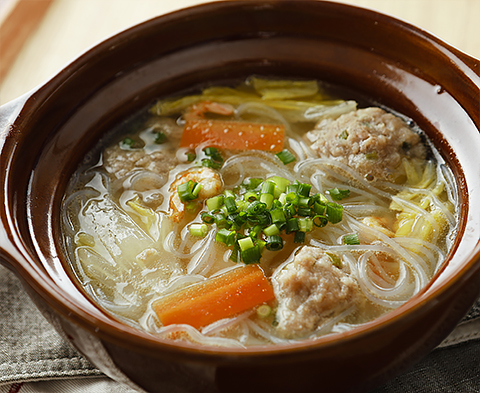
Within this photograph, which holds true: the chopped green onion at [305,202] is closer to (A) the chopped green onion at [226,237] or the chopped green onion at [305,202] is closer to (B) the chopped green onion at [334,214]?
(B) the chopped green onion at [334,214]

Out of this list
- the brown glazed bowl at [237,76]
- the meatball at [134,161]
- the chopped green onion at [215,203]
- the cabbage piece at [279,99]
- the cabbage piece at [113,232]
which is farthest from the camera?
the cabbage piece at [279,99]

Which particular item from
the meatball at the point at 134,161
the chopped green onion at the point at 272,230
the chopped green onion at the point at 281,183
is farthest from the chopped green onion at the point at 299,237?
the meatball at the point at 134,161

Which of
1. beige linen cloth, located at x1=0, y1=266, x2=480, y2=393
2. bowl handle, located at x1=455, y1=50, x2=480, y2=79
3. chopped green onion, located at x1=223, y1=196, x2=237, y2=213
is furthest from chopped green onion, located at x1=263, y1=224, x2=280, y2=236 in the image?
bowl handle, located at x1=455, y1=50, x2=480, y2=79

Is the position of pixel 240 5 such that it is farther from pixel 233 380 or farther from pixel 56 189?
pixel 233 380

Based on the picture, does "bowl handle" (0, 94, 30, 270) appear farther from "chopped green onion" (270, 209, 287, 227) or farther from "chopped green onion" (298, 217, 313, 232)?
"chopped green onion" (298, 217, 313, 232)

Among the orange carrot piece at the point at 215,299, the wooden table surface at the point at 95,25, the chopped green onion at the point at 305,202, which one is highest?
the wooden table surface at the point at 95,25

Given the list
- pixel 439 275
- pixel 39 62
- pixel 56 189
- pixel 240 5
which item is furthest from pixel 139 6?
pixel 439 275

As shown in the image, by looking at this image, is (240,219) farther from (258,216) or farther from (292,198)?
(292,198)
